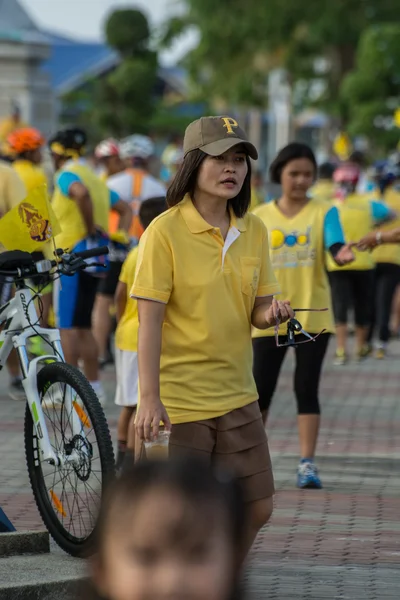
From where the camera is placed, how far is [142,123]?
40.9 metres

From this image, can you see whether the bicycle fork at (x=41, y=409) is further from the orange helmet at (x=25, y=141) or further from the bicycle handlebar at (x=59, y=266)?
the orange helmet at (x=25, y=141)

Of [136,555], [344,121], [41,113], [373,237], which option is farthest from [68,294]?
[344,121]

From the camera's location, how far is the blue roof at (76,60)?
67500 millimetres

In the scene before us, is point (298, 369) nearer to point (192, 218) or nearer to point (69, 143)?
point (192, 218)

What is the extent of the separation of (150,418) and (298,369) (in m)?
3.30

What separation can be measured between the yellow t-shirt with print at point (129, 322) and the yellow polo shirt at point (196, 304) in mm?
2720

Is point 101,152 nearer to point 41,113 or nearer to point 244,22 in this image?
point 41,113

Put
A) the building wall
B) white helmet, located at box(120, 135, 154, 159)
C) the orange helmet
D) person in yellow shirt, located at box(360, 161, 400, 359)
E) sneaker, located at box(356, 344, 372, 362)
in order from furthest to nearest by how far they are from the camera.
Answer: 1. the building wall
2. person in yellow shirt, located at box(360, 161, 400, 359)
3. sneaker, located at box(356, 344, 372, 362)
4. white helmet, located at box(120, 135, 154, 159)
5. the orange helmet

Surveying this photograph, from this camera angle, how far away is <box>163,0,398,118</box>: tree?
1788 inches

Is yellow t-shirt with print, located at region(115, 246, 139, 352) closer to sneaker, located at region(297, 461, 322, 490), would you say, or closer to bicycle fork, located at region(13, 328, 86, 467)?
sneaker, located at region(297, 461, 322, 490)

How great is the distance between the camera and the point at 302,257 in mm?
7594

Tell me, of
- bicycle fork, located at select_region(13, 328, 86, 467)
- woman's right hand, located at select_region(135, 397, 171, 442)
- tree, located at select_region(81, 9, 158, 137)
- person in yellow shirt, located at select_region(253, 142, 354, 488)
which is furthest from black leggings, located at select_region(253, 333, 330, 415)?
tree, located at select_region(81, 9, 158, 137)

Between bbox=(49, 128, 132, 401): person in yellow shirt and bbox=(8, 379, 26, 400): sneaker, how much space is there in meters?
0.95

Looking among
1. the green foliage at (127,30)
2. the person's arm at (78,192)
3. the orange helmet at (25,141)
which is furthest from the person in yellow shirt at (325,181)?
the green foliage at (127,30)
